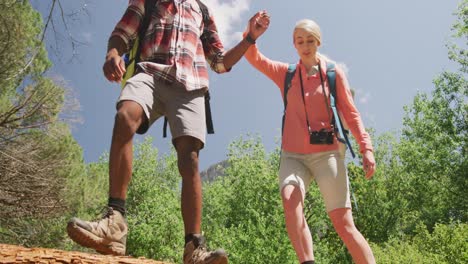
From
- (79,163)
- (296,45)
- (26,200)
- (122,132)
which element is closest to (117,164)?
(122,132)

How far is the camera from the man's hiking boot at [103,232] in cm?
229

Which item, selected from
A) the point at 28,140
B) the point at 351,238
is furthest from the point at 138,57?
the point at 28,140

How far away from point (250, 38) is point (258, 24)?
0.14 meters

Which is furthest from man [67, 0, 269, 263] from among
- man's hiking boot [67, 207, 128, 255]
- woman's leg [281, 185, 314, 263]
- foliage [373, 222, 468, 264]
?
foliage [373, 222, 468, 264]

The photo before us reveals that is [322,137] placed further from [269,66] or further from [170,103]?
[170,103]

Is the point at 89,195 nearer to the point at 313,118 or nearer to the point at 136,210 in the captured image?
the point at 136,210

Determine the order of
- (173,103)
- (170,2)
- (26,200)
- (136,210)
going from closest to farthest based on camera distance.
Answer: (173,103) < (170,2) < (26,200) < (136,210)

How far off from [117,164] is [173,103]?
1.71 feet

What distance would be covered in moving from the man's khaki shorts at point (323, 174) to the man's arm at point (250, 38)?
962mm

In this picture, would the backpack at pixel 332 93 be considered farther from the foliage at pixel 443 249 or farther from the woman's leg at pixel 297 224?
the foliage at pixel 443 249

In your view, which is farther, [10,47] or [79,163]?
[79,163]

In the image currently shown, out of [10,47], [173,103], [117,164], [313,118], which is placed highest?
[10,47]

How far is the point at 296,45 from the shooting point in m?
4.09

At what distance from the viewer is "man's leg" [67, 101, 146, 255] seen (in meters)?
2.39
